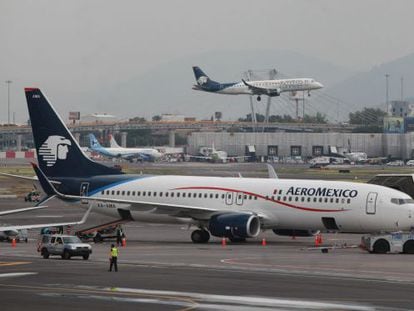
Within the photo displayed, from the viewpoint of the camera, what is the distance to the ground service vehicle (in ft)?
202

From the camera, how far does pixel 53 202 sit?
120 meters

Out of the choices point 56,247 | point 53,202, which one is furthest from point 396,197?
point 53,202

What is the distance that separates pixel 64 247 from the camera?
203ft

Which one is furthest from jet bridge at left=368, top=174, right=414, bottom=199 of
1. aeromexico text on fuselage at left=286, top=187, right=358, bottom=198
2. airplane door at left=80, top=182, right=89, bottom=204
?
airplane door at left=80, top=182, right=89, bottom=204

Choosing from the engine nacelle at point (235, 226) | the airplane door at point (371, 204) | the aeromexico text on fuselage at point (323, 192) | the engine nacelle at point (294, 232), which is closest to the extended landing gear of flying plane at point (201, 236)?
the engine nacelle at point (235, 226)

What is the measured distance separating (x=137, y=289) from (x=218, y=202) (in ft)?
96.2

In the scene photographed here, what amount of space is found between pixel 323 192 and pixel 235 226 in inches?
235

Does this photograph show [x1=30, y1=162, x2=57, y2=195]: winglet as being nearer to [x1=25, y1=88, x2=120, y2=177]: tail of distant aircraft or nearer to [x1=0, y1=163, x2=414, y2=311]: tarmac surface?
[x1=0, y1=163, x2=414, y2=311]: tarmac surface

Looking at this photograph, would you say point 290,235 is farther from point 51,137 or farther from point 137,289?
point 137,289

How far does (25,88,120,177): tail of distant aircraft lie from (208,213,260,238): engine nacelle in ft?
35.6

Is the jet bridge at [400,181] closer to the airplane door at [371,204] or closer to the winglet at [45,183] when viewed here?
the airplane door at [371,204]

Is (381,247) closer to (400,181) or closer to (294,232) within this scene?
(294,232)

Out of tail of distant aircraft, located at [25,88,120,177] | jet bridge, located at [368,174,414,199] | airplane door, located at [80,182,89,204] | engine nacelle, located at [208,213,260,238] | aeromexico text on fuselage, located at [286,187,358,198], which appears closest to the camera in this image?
aeromexico text on fuselage, located at [286,187,358,198]

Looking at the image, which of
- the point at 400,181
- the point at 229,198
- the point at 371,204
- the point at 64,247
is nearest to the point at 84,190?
the point at 229,198
